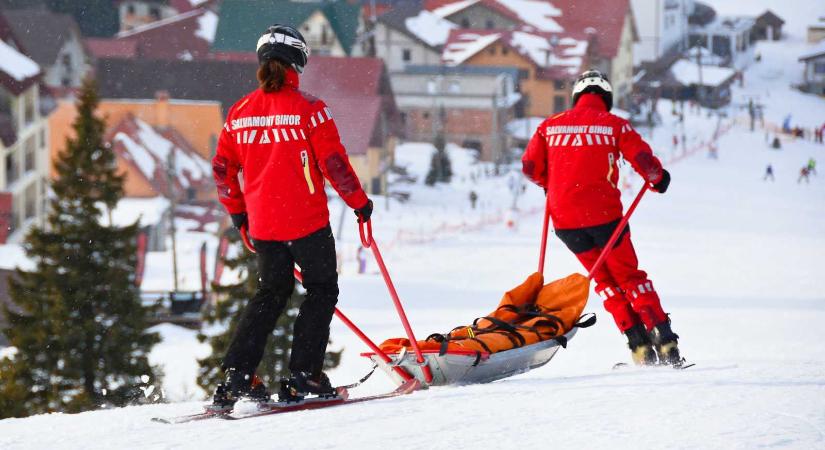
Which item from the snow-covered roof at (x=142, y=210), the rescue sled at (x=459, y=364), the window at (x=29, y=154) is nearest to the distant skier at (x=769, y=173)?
the snow-covered roof at (x=142, y=210)

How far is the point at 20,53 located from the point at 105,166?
24.6m

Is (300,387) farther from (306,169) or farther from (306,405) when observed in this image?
(306,169)

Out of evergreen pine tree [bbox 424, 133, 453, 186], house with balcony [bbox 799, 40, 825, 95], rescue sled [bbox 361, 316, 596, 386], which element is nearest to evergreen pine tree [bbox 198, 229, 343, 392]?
rescue sled [bbox 361, 316, 596, 386]

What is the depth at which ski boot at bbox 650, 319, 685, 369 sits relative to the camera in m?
5.50

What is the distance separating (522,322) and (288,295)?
126 cm

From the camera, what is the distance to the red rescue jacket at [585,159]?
5402 millimetres

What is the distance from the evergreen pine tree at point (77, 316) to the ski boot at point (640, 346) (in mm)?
5887

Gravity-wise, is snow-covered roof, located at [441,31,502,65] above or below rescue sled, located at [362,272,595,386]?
above

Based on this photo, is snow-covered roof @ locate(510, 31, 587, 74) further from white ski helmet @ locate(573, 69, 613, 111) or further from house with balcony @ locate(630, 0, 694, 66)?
white ski helmet @ locate(573, 69, 613, 111)

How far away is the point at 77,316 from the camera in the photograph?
12531mm

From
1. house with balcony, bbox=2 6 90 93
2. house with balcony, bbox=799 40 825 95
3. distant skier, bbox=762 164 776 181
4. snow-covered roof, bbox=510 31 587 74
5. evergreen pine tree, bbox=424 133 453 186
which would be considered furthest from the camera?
house with balcony, bbox=2 6 90 93

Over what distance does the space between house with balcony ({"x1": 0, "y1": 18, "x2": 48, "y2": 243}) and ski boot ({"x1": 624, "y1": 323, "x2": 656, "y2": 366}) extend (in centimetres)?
2851

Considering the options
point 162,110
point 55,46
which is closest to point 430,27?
point 162,110

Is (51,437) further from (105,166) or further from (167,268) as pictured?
(167,268)
